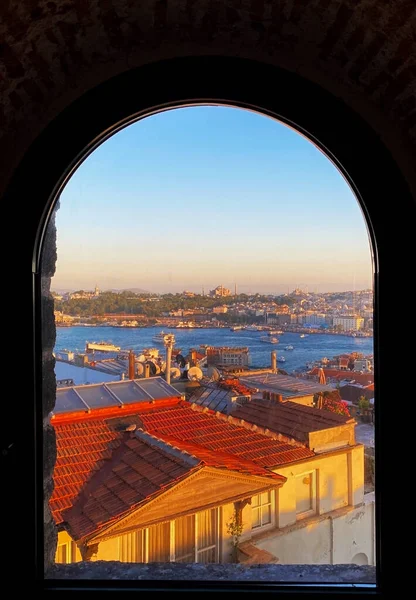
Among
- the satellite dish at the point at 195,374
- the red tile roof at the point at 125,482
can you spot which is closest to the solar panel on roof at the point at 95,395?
the red tile roof at the point at 125,482

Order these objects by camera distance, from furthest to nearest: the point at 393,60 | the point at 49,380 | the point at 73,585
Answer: the point at 49,380 → the point at 73,585 → the point at 393,60

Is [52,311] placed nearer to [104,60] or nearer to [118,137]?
[118,137]

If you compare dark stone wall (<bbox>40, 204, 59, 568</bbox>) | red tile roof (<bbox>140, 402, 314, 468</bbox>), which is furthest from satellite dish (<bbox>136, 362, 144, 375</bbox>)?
dark stone wall (<bbox>40, 204, 59, 568</bbox>)

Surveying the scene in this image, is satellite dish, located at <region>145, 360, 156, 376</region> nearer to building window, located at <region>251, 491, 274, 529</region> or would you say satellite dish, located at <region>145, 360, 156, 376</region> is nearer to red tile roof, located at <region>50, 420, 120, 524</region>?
red tile roof, located at <region>50, 420, 120, 524</region>

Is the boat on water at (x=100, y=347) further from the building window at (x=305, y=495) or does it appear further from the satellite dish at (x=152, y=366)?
the building window at (x=305, y=495)

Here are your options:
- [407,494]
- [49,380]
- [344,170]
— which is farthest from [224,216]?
[407,494]

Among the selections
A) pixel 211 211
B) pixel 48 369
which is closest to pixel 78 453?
pixel 48 369

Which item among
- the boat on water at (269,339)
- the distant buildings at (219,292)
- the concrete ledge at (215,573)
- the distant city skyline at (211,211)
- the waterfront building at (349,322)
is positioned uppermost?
the distant city skyline at (211,211)
